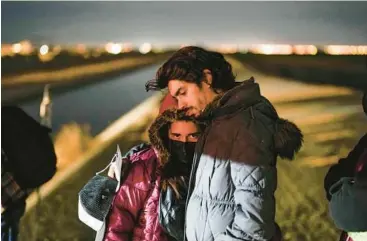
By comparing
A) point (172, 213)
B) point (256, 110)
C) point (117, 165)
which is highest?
point (256, 110)

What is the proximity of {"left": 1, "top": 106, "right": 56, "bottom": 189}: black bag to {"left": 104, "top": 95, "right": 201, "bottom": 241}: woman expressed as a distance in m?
0.24

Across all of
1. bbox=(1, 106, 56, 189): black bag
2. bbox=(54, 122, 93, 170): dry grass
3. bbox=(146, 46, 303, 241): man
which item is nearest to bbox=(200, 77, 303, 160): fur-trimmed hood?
bbox=(146, 46, 303, 241): man

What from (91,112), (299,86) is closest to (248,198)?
(299,86)

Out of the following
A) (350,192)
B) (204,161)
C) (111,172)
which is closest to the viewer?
(350,192)

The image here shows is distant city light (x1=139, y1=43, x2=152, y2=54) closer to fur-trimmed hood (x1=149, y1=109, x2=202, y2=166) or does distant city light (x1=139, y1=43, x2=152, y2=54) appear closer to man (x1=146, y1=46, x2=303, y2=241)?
man (x1=146, y1=46, x2=303, y2=241)

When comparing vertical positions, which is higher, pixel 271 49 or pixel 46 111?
pixel 271 49

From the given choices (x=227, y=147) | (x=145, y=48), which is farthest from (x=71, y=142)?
(x=227, y=147)

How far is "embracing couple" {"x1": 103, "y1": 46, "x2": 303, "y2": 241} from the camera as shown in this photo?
1.88 metres

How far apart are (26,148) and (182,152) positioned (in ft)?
1.53

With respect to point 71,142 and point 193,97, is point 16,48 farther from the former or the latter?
point 193,97

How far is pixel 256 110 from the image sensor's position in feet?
6.39

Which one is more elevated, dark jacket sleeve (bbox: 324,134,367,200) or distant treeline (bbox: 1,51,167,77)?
distant treeline (bbox: 1,51,167,77)

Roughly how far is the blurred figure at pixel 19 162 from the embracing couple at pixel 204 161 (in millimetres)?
250

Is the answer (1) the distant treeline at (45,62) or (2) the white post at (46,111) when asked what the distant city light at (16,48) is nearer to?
(1) the distant treeline at (45,62)
